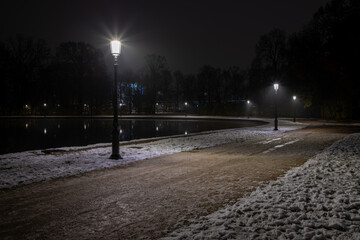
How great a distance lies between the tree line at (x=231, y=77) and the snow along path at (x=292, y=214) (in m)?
26.3

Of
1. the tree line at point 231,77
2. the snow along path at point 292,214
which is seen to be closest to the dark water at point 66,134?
the snow along path at point 292,214

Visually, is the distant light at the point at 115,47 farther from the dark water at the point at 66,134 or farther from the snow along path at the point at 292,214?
the dark water at the point at 66,134

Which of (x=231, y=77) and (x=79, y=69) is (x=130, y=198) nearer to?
(x=79, y=69)

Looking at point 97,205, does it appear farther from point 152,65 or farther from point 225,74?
point 225,74

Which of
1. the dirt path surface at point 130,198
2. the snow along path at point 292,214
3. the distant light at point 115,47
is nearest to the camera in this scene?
the snow along path at point 292,214

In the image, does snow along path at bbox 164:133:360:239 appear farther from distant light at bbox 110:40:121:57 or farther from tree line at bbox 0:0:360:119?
tree line at bbox 0:0:360:119

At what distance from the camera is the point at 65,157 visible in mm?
10875

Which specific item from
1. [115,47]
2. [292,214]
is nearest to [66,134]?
[115,47]

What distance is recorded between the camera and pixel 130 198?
5918mm

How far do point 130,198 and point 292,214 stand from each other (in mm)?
3082

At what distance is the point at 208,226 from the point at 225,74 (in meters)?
86.5

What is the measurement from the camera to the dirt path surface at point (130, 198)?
14.7 feet

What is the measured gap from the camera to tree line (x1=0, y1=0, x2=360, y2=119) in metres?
36.6

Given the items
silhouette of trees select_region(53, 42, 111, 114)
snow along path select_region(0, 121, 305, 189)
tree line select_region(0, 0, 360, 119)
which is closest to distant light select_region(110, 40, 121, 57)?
snow along path select_region(0, 121, 305, 189)
